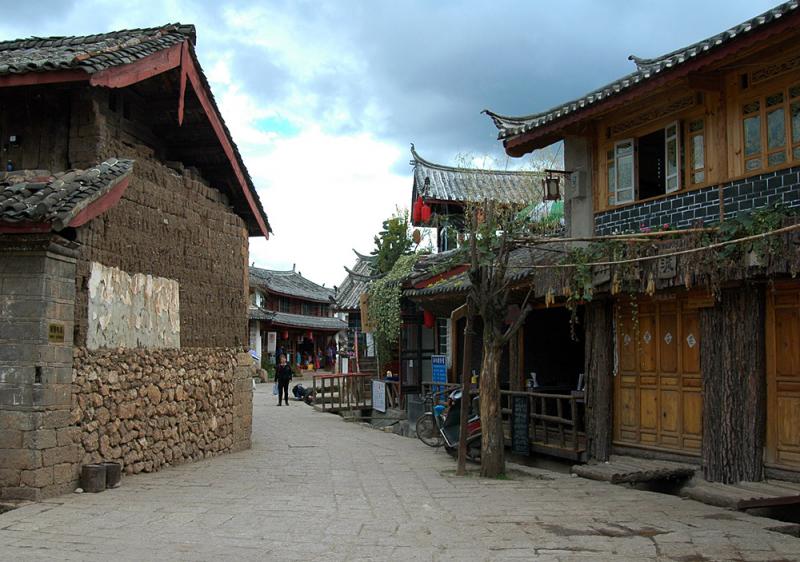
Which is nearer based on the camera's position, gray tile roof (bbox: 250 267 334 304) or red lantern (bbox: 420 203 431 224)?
red lantern (bbox: 420 203 431 224)

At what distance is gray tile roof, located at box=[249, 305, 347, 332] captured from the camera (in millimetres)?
41469

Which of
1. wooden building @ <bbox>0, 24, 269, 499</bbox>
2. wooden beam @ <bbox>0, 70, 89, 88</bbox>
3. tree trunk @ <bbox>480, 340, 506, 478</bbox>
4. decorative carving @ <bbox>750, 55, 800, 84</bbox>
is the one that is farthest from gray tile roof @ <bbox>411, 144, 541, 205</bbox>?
wooden beam @ <bbox>0, 70, 89, 88</bbox>

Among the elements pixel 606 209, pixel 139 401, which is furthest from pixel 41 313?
pixel 606 209

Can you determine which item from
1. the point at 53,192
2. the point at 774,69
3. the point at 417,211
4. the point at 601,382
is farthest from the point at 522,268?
the point at 417,211

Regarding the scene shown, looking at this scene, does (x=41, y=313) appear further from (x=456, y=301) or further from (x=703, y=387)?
(x=456, y=301)

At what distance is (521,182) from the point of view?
90.6ft

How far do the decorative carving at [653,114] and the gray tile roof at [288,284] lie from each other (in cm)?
3350

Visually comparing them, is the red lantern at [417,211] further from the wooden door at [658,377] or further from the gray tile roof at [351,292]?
the wooden door at [658,377]

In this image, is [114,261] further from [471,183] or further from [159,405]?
[471,183]

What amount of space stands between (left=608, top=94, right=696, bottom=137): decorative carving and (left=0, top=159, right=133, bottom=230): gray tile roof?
7071mm

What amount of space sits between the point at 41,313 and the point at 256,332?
3402cm

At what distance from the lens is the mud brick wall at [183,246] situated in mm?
10062

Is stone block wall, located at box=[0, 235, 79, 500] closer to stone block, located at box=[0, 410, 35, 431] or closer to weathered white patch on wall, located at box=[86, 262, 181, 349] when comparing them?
stone block, located at box=[0, 410, 35, 431]

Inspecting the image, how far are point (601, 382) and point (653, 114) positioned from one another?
4.01 metres
